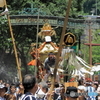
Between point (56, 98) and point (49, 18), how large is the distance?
16.0 metres

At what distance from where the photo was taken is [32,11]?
29578 millimetres

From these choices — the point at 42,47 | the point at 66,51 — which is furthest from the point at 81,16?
the point at 66,51

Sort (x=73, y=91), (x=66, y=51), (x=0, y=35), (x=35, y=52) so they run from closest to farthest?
(x=73, y=91)
(x=66, y=51)
(x=35, y=52)
(x=0, y=35)

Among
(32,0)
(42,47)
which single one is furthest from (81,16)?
(42,47)

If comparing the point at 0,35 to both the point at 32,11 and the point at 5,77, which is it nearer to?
the point at 32,11

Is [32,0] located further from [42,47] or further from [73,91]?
[73,91]

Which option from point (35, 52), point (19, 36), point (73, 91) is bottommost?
point (19, 36)

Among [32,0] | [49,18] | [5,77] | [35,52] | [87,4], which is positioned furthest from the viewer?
[87,4]

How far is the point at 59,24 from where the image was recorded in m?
28.4

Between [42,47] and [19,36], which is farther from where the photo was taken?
[19,36]

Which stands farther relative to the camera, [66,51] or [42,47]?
[42,47]

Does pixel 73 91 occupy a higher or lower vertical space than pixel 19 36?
higher

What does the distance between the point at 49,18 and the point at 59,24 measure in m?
0.72

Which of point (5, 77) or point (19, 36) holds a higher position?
point (19, 36)
